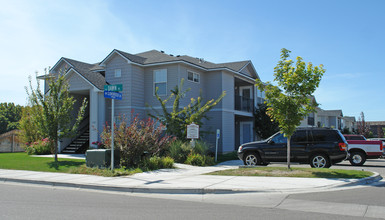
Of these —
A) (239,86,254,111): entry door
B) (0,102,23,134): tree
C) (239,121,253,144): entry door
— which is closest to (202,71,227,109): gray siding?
(239,86,254,111): entry door

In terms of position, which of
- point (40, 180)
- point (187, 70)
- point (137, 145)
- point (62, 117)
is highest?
point (187, 70)

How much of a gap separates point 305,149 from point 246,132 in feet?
45.3

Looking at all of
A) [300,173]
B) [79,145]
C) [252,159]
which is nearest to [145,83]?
[79,145]

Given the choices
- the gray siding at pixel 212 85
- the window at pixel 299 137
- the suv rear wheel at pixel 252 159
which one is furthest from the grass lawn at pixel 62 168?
the gray siding at pixel 212 85

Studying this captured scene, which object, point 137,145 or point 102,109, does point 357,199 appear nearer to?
point 137,145

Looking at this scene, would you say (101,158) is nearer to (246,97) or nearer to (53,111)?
(53,111)

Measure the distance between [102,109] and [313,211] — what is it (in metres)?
16.5

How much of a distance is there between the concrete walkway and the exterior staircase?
29.2ft

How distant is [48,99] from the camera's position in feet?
53.1

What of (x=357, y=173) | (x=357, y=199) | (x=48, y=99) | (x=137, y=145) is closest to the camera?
(x=357, y=199)

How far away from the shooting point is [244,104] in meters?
27.3

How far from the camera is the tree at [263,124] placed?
27234 millimetres

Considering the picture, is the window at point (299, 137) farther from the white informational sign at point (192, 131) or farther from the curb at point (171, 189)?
the white informational sign at point (192, 131)

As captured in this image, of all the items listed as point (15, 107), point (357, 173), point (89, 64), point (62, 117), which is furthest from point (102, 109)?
point (15, 107)
